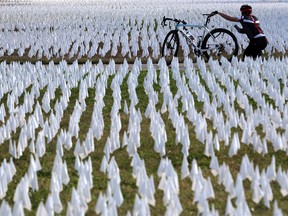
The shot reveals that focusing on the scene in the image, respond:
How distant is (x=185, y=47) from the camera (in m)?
15.7

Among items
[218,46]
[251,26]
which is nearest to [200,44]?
[218,46]

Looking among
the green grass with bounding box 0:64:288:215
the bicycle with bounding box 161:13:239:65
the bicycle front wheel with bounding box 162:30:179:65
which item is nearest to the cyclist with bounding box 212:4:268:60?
the bicycle with bounding box 161:13:239:65

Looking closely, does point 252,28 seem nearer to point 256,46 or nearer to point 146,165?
point 256,46

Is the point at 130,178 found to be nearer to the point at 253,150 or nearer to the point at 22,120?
the point at 253,150

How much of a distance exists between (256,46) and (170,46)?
2.21 metres

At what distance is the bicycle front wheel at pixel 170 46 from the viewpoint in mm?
14398

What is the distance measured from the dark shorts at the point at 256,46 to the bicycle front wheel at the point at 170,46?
1901 mm

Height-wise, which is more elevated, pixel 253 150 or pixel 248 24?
pixel 248 24

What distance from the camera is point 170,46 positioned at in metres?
14.5

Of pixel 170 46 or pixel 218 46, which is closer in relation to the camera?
pixel 218 46

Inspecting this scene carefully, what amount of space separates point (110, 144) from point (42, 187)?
3.38 ft

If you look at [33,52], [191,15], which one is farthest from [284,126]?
[191,15]

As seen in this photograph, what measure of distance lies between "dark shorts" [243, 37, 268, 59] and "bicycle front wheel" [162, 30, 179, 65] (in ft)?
6.24

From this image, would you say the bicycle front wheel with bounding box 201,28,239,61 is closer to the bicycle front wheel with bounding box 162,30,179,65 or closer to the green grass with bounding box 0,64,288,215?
the bicycle front wheel with bounding box 162,30,179,65
